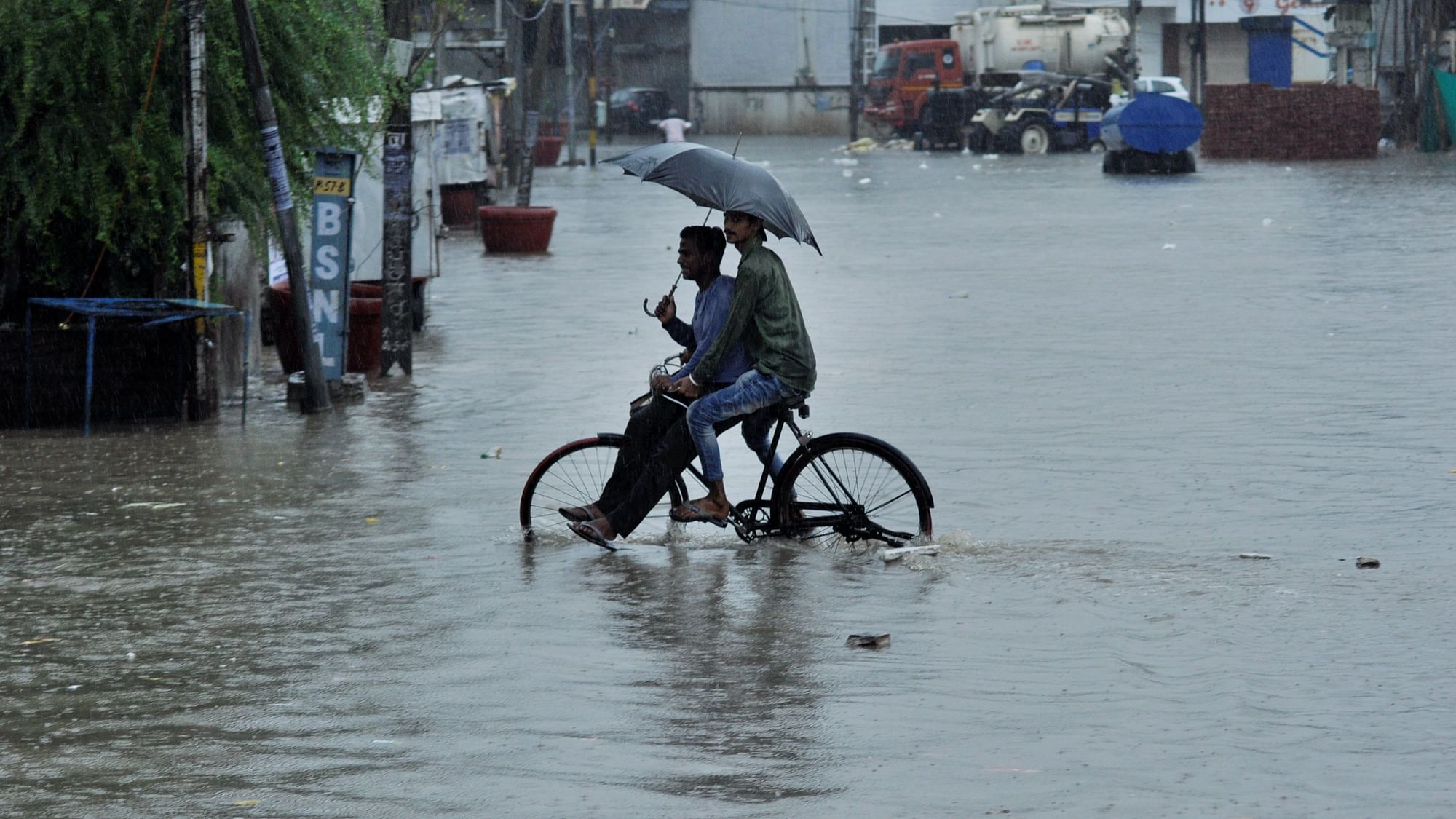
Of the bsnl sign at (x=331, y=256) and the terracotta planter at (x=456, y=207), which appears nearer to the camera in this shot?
the bsnl sign at (x=331, y=256)

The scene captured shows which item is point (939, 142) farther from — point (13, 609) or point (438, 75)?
point (13, 609)

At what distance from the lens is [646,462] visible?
25.6 ft

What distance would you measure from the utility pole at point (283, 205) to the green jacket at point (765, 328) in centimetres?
426

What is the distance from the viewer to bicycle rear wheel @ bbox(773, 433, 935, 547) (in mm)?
7656

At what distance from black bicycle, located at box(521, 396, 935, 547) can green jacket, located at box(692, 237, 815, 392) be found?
0.19m

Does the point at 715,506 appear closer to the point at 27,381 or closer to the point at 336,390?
the point at 336,390

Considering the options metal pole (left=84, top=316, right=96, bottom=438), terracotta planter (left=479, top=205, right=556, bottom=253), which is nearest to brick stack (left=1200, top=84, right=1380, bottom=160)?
terracotta planter (left=479, top=205, right=556, bottom=253)

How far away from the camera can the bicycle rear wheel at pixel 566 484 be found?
787cm

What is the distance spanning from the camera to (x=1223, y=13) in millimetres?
71875

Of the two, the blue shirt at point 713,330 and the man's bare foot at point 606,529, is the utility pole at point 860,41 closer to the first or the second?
the blue shirt at point 713,330

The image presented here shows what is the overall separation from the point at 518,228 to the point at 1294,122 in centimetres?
2789

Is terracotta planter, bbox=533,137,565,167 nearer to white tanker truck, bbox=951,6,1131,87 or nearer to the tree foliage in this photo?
white tanker truck, bbox=951,6,1131,87

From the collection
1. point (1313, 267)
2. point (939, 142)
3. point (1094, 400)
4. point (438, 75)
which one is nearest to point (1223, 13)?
point (939, 142)

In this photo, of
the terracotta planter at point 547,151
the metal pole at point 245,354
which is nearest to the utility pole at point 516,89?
the terracotta planter at point 547,151
